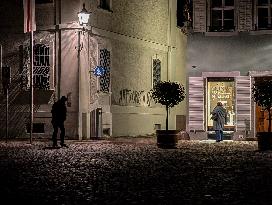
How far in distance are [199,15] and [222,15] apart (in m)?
1.04

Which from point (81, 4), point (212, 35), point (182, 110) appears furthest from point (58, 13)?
point (182, 110)

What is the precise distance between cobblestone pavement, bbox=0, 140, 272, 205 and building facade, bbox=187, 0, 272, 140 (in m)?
13.7

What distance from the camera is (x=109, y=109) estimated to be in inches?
1292

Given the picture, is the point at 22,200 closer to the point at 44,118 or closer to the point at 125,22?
the point at 44,118

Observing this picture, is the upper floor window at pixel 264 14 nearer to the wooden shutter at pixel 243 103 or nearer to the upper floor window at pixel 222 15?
the upper floor window at pixel 222 15

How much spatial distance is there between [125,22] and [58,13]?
434 centimetres

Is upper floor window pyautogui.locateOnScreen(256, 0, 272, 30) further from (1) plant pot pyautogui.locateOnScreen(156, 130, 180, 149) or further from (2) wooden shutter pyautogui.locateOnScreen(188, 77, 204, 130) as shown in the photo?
(1) plant pot pyautogui.locateOnScreen(156, 130, 180, 149)

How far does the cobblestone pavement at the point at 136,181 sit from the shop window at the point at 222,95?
14.2 m

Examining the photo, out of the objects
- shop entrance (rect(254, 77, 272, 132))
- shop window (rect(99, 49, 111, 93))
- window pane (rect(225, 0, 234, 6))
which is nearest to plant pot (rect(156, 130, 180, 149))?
shop entrance (rect(254, 77, 272, 132))

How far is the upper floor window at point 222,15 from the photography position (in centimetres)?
3127

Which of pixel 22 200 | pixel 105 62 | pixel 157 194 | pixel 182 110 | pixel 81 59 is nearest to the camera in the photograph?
pixel 22 200

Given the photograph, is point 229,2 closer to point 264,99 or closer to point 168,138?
point 264,99

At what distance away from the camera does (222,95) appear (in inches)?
1266

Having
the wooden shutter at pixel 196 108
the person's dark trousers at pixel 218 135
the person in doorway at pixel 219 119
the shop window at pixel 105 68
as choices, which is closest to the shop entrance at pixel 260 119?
the person in doorway at pixel 219 119
